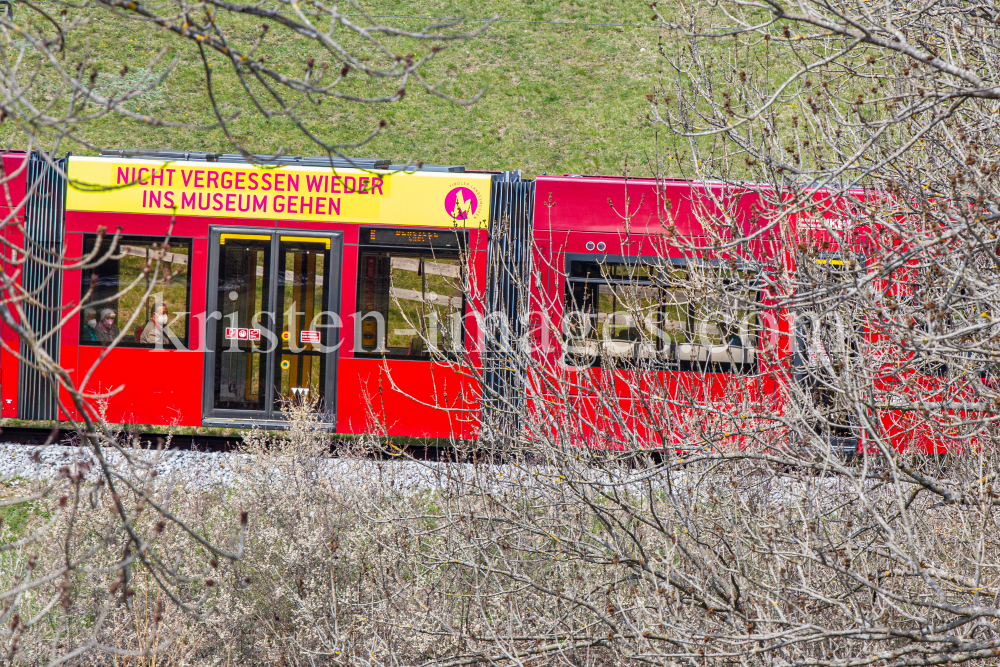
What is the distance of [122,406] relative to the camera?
974cm

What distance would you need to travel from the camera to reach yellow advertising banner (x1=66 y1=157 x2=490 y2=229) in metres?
9.55

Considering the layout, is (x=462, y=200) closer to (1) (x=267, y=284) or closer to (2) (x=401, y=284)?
(2) (x=401, y=284)

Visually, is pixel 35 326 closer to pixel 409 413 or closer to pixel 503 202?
pixel 409 413

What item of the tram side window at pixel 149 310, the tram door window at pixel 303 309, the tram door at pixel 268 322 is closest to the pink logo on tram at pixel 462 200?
the tram door at pixel 268 322

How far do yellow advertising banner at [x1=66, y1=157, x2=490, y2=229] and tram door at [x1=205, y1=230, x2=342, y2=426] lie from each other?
0.30 m

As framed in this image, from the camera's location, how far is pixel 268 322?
972 cm

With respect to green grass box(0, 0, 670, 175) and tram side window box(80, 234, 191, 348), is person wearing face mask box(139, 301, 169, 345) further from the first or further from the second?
green grass box(0, 0, 670, 175)

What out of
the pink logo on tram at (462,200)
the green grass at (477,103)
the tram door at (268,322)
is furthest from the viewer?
the green grass at (477,103)

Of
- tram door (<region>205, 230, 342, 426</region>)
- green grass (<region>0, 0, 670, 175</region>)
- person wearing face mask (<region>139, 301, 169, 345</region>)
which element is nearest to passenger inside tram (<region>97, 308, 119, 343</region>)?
person wearing face mask (<region>139, 301, 169, 345</region>)

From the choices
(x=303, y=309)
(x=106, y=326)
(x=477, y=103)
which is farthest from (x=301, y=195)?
(x=477, y=103)

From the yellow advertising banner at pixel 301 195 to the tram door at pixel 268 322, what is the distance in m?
0.30

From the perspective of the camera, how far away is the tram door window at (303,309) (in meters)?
9.65

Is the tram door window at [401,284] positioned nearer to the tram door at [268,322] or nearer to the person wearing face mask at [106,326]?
the tram door at [268,322]

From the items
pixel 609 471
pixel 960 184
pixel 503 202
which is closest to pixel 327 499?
pixel 609 471
